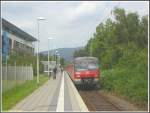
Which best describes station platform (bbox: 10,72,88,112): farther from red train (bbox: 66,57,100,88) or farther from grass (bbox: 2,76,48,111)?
red train (bbox: 66,57,100,88)

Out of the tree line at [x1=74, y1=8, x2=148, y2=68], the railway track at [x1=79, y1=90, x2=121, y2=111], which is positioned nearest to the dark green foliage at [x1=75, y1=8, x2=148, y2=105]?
the tree line at [x1=74, y1=8, x2=148, y2=68]

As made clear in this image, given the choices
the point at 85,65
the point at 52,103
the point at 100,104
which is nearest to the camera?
the point at 52,103

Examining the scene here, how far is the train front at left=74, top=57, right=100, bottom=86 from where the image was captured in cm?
3947

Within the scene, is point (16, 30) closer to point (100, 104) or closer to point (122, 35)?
point (122, 35)

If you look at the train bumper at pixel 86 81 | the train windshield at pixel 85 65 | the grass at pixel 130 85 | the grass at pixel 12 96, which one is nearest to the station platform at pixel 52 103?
the grass at pixel 12 96

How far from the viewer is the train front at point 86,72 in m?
39.5

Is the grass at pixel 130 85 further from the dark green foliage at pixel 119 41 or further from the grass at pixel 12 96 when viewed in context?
the grass at pixel 12 96

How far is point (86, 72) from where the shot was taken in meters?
39.6

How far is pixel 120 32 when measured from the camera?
5691cm

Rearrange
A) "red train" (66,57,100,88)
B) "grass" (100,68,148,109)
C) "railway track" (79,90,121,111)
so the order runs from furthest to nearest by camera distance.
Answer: "red train" (66,57,100,88), "grass" (100,68,148,109), "railway track" (79,90,121,111)

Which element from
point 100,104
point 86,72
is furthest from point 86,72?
point 100,104

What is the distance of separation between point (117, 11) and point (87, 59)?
18480 millimetres

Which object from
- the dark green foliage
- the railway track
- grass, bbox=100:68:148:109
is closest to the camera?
the railway track

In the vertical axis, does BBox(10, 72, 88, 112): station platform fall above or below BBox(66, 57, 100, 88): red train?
below
